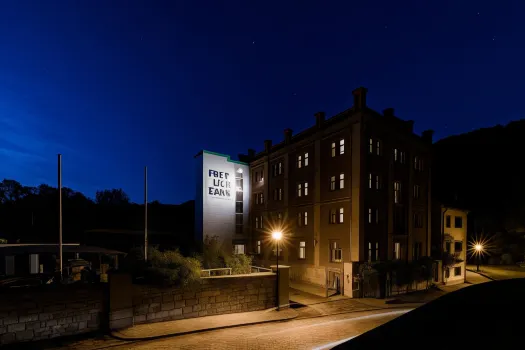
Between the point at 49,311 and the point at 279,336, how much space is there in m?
9.68

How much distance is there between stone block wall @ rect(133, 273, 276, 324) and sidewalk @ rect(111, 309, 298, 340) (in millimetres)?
368

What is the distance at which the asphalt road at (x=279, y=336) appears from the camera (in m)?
12.6

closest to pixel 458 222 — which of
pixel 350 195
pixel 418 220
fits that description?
pixel 418 220

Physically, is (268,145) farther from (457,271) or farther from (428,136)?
(457,271)

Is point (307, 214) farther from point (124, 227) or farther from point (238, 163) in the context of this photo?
point (124, 227)

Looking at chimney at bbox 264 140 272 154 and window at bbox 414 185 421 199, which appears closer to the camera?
window at bbox 414 185 421 199

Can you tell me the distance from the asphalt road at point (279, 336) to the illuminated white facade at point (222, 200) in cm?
1982

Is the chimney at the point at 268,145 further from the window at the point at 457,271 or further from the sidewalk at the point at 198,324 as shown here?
the window at the point at 457,271

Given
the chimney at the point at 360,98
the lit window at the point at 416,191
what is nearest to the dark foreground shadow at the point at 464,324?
the chimney at the point at 360,98

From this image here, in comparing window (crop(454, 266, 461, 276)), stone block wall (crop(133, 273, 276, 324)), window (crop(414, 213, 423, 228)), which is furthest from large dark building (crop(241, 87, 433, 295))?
stone block wall (crop(133, 273, 276, 324))

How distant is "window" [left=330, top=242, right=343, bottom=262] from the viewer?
89.4 ft

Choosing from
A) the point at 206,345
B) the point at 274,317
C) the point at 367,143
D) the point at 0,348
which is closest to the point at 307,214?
the point at 367,143

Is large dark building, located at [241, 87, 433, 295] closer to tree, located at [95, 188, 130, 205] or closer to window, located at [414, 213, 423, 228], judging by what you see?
window, located at [414, 213, 423, 228]

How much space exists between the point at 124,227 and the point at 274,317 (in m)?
45.7
